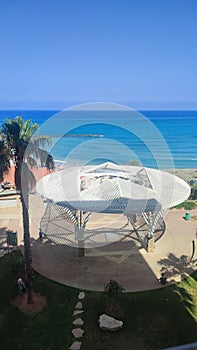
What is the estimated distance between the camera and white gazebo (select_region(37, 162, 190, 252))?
17.5 metres

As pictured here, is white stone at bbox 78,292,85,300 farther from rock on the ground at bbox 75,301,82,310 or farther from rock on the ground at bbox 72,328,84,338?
rock on the ground at bbox 72,328,84,338

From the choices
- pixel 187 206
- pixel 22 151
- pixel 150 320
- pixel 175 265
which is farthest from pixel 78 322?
pixel 187 206

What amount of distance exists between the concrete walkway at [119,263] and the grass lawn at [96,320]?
99 cm

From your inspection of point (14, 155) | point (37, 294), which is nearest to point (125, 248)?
point (37, 294)

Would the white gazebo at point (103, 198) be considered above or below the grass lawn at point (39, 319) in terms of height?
above

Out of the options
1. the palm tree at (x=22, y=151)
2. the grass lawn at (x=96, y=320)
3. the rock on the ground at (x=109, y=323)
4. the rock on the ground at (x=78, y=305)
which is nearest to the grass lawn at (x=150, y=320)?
the grass lawn at (x=96, y=320)

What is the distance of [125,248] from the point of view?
20094 mm

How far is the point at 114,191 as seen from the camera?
63.8ft

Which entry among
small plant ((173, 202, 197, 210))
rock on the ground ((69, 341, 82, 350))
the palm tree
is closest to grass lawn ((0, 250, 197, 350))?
rock on the ground ((69, 341, 82, 350))

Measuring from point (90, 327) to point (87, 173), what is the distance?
13601 mm

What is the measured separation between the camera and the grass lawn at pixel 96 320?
39.3ft

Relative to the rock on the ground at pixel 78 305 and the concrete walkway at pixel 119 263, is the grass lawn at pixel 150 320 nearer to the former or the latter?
the rock on the ground at pixel 78 305

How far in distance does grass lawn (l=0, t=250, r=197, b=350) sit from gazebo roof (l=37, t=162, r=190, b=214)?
4.40 m

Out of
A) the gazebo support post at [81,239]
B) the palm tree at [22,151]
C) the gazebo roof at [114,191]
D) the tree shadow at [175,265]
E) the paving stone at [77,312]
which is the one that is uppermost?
the palm tree at [22,151]
